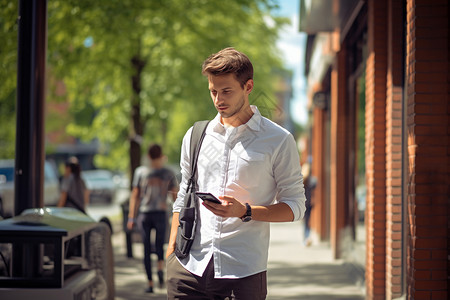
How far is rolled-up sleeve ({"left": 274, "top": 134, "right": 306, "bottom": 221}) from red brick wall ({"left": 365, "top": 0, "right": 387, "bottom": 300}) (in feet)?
13.4

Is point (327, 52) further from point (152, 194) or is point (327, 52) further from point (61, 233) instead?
point (61, 233)

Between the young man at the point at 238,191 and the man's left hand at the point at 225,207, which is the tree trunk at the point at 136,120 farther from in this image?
the man's left hand at the point at 225,207

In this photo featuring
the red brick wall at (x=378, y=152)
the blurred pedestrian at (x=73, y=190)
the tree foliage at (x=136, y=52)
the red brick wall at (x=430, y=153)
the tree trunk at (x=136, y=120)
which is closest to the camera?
the red brick wall at (x=430, y=153)

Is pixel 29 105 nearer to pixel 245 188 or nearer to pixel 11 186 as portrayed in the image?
pixel 245 188

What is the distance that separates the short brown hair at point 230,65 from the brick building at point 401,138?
240 centimetres

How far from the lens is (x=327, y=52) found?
13117 millimetres

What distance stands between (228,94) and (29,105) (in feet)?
10.2

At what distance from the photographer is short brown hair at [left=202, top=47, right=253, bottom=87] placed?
10.6ft

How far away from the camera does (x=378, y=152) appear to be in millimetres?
7297

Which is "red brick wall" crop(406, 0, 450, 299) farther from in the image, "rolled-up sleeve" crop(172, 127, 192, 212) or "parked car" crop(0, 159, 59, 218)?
"parked car" crop(0, 159, 59, 218)

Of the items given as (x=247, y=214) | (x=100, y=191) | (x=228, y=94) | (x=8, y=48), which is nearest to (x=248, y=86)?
(x=228, y=94)

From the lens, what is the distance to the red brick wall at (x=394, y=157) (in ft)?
21.6

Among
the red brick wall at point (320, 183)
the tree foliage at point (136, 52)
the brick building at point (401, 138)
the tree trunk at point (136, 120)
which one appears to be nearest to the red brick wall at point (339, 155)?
the brick building at point (401, 138)

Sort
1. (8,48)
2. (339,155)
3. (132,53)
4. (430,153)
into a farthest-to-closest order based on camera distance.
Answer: (132,53), (339,155), (8,48), (430,153)
